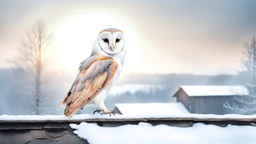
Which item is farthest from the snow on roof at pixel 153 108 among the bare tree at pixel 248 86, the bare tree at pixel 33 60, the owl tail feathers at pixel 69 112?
the owl tail feathers at pixel 69 112

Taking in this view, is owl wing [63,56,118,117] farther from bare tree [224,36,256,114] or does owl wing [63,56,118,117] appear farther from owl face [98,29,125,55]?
bare tree [224,36,256,114]

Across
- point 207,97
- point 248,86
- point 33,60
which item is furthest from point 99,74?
point 248,86

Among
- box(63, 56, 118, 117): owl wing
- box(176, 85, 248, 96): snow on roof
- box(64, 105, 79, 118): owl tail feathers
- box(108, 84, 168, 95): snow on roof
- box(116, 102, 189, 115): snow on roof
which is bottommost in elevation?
box(116, 102, 189, 115): snow on roof

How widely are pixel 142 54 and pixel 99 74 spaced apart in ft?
3.37

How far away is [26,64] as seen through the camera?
233 cm

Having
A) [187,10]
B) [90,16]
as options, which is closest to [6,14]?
[90,16]

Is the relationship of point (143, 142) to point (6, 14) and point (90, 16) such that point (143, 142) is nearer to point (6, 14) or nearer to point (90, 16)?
point (90, 16)

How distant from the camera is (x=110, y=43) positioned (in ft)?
4.80

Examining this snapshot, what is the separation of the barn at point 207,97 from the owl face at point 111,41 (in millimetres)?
1042

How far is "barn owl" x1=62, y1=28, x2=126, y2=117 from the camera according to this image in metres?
1.34

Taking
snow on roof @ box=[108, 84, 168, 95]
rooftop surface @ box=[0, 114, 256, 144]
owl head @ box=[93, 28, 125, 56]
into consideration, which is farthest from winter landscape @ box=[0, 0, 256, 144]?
rooftop surface @ box=[0, 114, 256, 144]

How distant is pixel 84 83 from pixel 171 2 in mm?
1322

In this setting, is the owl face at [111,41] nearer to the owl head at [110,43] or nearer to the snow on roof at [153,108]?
the owl head at [110,43]

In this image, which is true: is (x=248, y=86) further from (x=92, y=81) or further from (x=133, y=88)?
(x=92, y=81)
